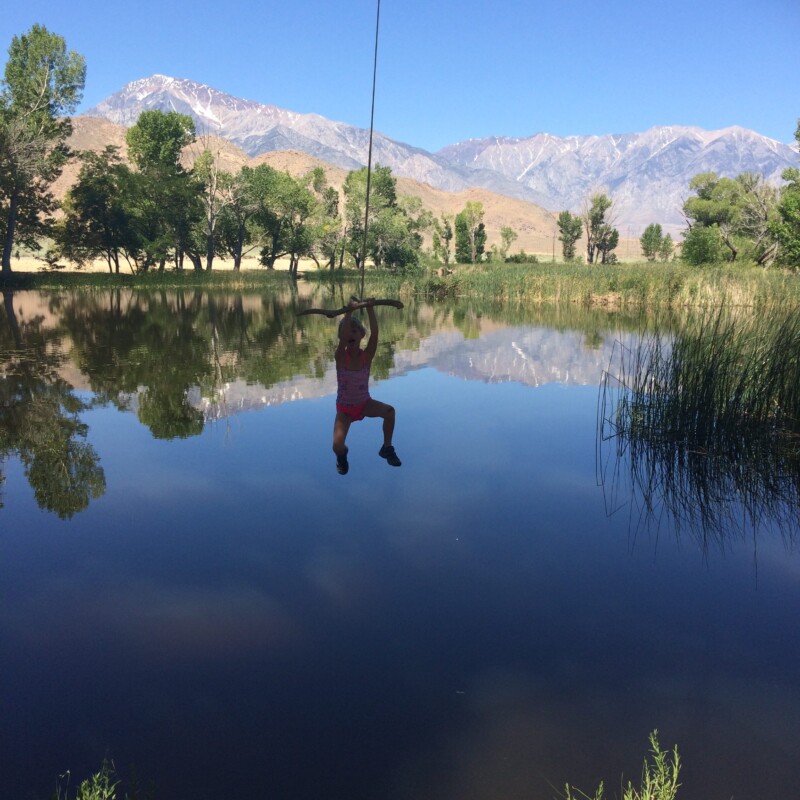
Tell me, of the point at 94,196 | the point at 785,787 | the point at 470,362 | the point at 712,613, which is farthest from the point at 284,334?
the point at 94,196

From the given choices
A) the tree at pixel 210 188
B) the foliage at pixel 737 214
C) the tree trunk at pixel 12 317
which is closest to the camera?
the tree trunk at pixel 12 317

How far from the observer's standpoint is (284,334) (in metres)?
24.1

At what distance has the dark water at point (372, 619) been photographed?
3922 millimetres

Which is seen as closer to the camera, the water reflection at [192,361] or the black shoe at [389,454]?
the black shoe at [389,454]

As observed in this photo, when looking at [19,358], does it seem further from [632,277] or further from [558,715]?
[632,277]

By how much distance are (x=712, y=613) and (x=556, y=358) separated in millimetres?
14157

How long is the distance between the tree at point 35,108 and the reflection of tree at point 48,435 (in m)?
37.8

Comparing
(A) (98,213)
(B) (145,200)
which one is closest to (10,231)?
(A) (98,213)

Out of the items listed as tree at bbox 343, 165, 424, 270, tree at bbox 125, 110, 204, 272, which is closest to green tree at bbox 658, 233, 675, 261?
tree at bbox 343, 165, 424, 270

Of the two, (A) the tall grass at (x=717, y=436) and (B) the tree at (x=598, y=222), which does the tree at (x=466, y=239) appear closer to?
(B) the tree at (x=598, y=222)

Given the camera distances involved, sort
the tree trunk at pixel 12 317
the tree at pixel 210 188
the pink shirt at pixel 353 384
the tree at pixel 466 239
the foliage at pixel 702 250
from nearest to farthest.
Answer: the pink shirt at pixel 353 384
the tree trunk at pixel 12 317
the foliage at pixel 702 250
the tree at pixel 210 188
the tree at pixel 466 239

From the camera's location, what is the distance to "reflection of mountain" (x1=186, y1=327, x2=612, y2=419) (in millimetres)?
13359

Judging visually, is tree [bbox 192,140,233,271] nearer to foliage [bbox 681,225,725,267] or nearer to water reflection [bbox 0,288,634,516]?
water reflection [bbox 0,288,634,516]

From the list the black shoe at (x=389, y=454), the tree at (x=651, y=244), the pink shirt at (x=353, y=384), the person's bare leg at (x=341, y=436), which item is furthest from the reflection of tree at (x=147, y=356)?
the tree at (x=651, y=244)
